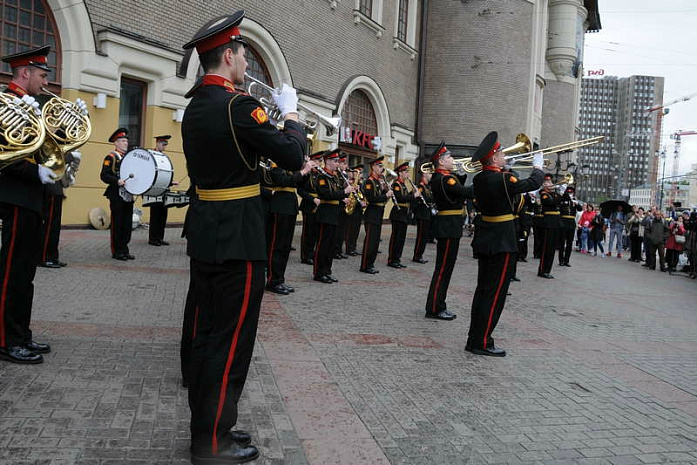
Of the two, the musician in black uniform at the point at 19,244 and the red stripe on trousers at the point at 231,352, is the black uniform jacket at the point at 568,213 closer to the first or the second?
the musician in black uniform at the point at 19,244

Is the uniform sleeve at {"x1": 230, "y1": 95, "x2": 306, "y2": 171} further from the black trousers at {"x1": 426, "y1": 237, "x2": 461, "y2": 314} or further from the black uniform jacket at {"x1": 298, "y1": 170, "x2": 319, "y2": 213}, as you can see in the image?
the black uniform jacket at {"x1": 298, "y1": 170, "x2": 319, "y2": 213}

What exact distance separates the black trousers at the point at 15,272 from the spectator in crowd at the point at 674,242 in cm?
1717

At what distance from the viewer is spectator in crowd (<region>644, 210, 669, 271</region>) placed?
58.3 feet

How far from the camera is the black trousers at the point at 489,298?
18.8ft

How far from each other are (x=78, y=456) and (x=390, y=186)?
922cm

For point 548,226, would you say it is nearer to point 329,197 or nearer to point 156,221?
point 329,197

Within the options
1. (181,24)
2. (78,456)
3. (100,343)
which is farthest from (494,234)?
(181,24)

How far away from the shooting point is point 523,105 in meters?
29.4

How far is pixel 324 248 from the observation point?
360 inches

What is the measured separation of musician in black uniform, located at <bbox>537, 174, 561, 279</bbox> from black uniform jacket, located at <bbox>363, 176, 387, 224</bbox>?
12.2 feet

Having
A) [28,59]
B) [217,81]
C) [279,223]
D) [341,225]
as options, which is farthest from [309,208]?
[217,81]

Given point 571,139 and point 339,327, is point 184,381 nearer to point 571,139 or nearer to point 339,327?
point 339,327

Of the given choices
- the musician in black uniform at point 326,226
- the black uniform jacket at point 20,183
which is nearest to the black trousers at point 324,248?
the musician in black uniform at point 326,226

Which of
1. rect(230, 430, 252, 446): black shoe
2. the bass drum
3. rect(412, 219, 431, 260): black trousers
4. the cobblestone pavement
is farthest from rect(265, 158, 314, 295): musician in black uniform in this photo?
rect(412, 219, 431, 260): black trousers
